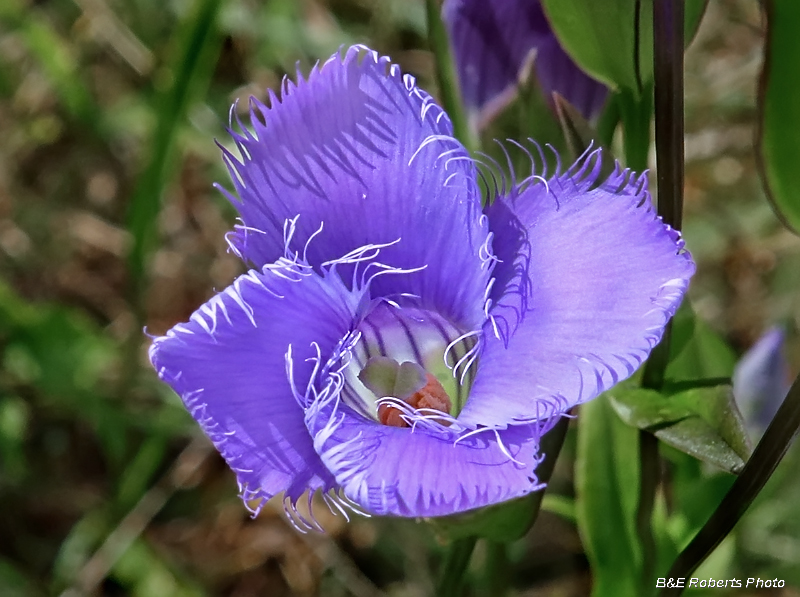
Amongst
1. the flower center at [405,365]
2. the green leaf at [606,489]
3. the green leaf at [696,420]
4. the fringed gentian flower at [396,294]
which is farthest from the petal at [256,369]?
the green leaf at [606,489]

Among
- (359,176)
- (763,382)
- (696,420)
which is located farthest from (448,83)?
(763,382)

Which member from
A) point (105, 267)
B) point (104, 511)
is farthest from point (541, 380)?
point (105, 267)

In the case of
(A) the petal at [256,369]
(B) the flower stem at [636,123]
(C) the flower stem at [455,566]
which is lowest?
(C) the flower stem at [455,566]

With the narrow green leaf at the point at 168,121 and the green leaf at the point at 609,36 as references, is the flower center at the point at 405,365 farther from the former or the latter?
the narrow green leaf at the point at 168,121

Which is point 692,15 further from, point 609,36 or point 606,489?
point 606,489

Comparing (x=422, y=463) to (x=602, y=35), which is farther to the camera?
(x=602, y=35)
